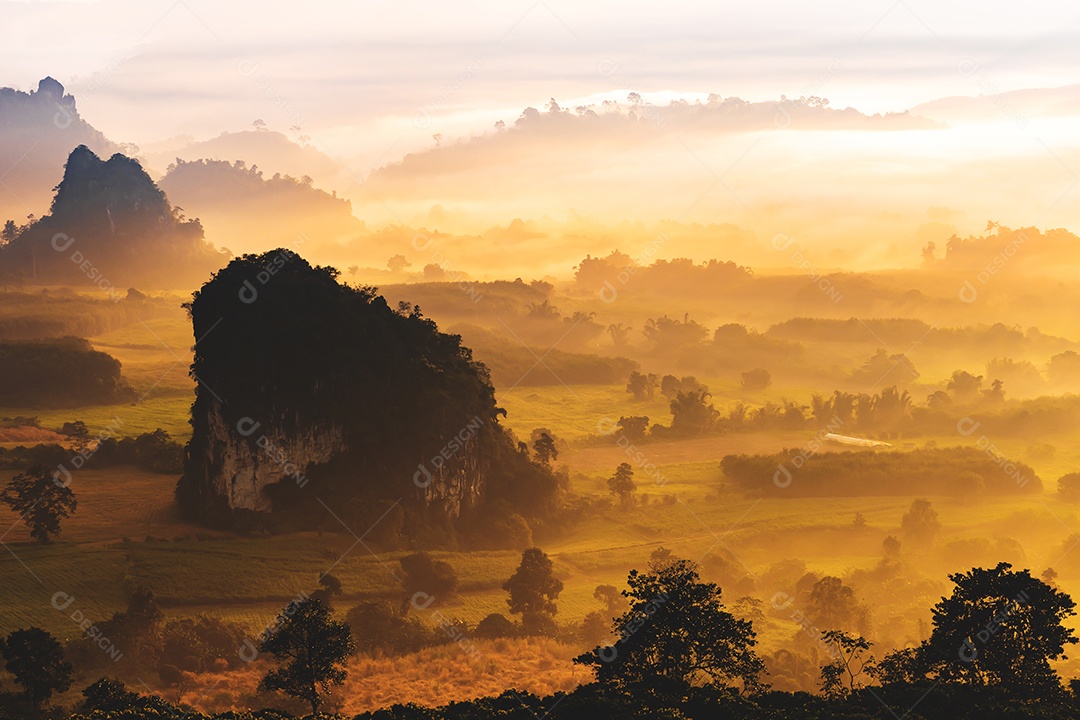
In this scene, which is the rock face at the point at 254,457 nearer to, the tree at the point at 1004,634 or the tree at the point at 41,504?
the tree at the point at 41,504

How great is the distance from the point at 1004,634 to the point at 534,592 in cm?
3662

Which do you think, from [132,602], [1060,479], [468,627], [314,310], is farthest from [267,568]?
[1060,479]

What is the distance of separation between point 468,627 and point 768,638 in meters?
22.5

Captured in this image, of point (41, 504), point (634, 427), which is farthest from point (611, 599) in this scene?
point (634, 427)

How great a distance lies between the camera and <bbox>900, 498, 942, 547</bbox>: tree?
10500cm

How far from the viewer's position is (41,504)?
87.8 metres

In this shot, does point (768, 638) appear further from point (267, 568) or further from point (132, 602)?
point (132, 602)

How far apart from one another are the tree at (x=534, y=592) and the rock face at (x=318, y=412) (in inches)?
533

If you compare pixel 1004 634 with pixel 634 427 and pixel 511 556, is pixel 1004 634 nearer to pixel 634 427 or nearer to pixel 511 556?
pixel 511 556

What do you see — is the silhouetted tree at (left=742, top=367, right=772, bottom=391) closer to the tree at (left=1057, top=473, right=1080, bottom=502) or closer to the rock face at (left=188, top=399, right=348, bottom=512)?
the tree at (left=1057, top=473, right=1080, bottom=502)

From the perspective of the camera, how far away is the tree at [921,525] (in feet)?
344

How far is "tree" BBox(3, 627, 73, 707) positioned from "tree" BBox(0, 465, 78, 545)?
2514cm

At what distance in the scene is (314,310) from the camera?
9619 cm

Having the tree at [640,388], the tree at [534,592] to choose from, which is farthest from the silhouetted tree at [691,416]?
the tree at [534,592]
